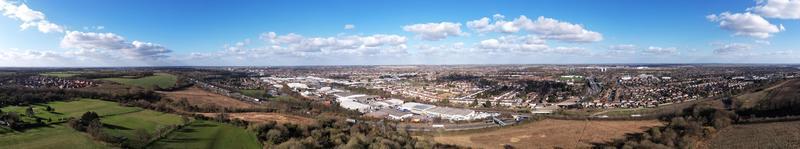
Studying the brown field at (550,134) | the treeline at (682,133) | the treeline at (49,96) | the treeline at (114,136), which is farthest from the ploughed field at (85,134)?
the treeline at (682,133)

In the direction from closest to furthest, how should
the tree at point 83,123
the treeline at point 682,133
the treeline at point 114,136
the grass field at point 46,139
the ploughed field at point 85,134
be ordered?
the grass field at point 46,139 → the ploughed field at point 85,134 → the treeline at point 114,136 → the tree at point 83,123 → the treeline at point 682,133

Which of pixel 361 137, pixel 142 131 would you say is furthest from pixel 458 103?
pixel 142 131

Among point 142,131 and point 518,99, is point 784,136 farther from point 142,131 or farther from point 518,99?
point 518,99

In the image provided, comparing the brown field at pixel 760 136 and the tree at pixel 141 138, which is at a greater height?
the tree at pixel 141 138

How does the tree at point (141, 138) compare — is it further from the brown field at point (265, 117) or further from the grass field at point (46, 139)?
the brown field at point (265, 117)

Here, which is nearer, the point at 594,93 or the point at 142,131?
the point at 142,131

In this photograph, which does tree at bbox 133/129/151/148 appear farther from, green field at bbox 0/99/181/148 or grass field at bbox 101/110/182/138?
green field at bbox 0/99/181/148

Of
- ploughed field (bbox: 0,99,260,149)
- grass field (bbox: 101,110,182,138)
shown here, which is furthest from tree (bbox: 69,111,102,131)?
grass field (bbox: 101,110,182,138)
